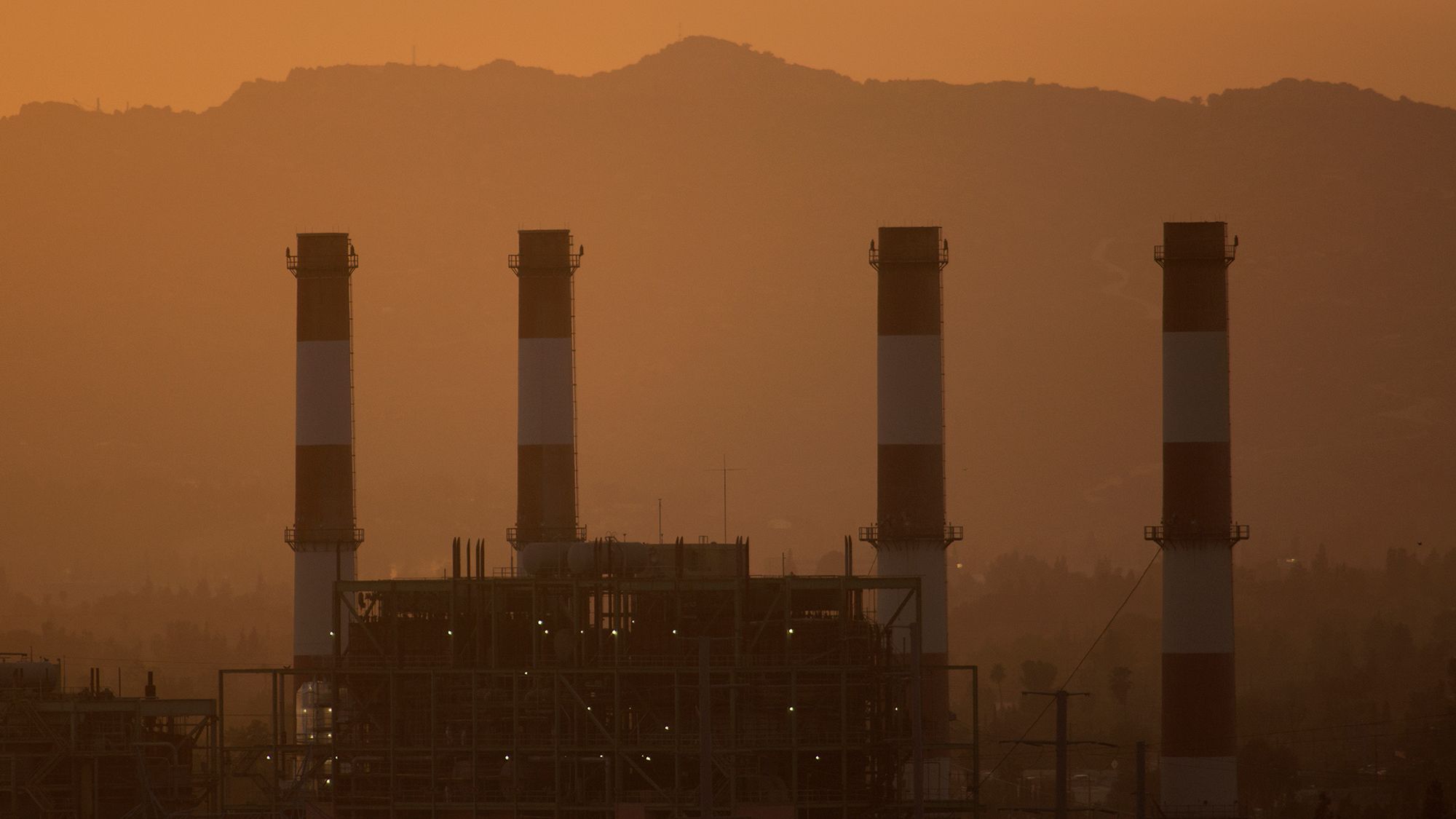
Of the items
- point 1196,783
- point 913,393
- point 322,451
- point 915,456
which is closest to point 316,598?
point 322,451

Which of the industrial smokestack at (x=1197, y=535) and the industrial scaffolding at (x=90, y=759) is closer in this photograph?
the industrial smokestack at (x=1197, y=535)

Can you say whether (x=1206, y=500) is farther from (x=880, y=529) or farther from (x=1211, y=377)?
(x=880, y=529)

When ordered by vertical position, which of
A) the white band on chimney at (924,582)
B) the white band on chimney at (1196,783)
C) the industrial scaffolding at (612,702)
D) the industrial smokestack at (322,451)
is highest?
the industrial smokestack at (322,451)

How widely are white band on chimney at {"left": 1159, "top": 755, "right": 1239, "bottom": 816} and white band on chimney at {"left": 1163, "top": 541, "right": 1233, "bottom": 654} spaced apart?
2.82m

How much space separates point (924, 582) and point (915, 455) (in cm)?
347

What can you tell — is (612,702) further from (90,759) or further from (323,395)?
(323,395)

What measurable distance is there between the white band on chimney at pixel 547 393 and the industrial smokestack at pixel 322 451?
5265 mm

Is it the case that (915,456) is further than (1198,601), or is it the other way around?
(915,456)

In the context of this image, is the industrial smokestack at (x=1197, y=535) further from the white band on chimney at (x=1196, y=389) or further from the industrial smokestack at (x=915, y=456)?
the industrial smokestack at (x=915, y=456)

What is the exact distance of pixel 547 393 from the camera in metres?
70.2

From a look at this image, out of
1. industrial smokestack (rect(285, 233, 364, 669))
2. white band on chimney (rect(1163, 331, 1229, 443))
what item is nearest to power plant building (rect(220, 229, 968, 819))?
industrial smokestack (rect(285, 233, 364, 669))

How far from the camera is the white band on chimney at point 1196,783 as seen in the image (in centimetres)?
6144

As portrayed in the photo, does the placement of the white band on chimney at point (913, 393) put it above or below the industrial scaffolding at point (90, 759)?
above

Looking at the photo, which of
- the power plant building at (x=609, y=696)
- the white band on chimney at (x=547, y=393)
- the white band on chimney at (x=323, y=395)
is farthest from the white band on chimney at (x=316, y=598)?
the power plant building at (x=609, y=696)
